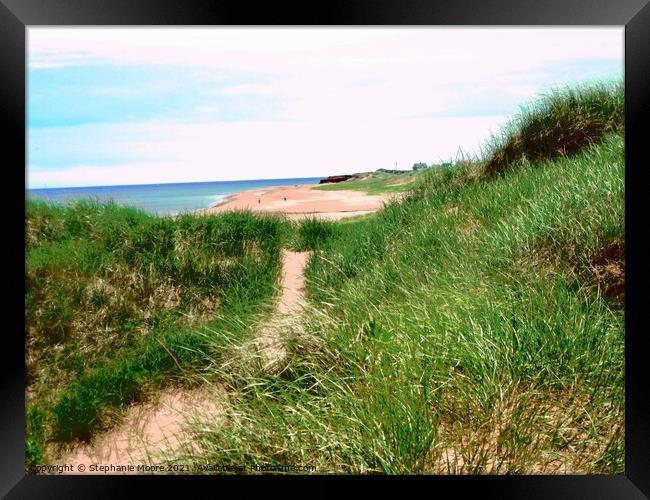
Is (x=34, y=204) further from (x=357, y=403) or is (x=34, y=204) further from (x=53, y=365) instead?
(x=357, y=403)

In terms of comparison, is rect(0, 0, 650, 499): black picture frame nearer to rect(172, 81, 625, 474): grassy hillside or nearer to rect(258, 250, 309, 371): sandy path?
rect(172, 81, 625, 474): grassy hillside

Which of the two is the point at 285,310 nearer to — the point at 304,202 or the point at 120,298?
the point at 304,202

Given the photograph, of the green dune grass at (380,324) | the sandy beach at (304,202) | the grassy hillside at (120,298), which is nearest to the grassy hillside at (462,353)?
the green dune grass at (380,324)

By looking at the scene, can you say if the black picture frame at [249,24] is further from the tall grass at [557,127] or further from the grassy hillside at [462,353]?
the tall grass at [557,127]

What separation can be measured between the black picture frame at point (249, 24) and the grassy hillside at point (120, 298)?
10 centimetres

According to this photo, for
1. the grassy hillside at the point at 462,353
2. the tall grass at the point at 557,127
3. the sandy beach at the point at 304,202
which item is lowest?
the grassy hillside at the point at 462,353

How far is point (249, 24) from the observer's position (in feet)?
6.32

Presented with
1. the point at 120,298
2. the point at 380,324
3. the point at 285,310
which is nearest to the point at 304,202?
the point at 285,310

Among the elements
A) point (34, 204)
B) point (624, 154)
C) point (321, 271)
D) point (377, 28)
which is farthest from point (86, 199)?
point (624, 154)

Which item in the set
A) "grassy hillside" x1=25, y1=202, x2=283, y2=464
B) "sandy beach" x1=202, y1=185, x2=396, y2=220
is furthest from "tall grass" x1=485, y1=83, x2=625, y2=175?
"grassy hillside" x1=25, y1=202, x2=283, y2=464

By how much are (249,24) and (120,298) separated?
1.37m

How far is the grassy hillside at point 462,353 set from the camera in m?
1.73

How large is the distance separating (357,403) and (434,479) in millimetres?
328

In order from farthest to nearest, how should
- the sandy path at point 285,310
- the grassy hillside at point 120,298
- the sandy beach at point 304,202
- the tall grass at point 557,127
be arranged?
the tall grass at point 557,127 → the sandy beach at point 304,202 → the sandy path at point 285,310 → the grassy hillside at point 120,298
